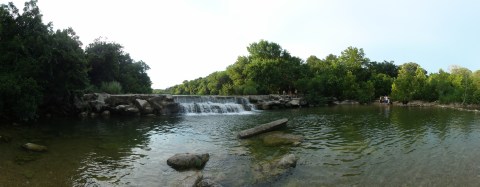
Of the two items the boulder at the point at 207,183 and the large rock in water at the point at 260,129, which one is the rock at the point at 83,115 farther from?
the boulder at the point at 207,183

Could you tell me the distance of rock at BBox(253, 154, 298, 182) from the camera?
10.1m

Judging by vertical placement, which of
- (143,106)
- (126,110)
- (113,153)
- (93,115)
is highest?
(143,106)

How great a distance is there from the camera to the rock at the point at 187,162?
1136 cm

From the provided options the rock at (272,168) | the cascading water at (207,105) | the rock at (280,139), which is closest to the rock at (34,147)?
the rock at (272,168)

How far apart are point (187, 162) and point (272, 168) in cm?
321

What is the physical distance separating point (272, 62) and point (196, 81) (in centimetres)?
7432

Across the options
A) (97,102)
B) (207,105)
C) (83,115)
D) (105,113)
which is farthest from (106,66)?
(207,105)

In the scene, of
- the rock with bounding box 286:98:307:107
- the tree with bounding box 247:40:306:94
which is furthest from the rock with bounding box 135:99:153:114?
the tree with bounding box 247:40:306:94

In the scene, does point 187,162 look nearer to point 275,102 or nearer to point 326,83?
point 275,102

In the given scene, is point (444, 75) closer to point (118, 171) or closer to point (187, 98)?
point (187, 98)

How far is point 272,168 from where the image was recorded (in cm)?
1084

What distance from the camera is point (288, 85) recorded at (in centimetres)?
6178

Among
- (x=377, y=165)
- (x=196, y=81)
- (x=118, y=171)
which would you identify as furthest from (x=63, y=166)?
(x=196, y=81)

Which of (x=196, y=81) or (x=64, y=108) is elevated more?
(x=196, y=81)
